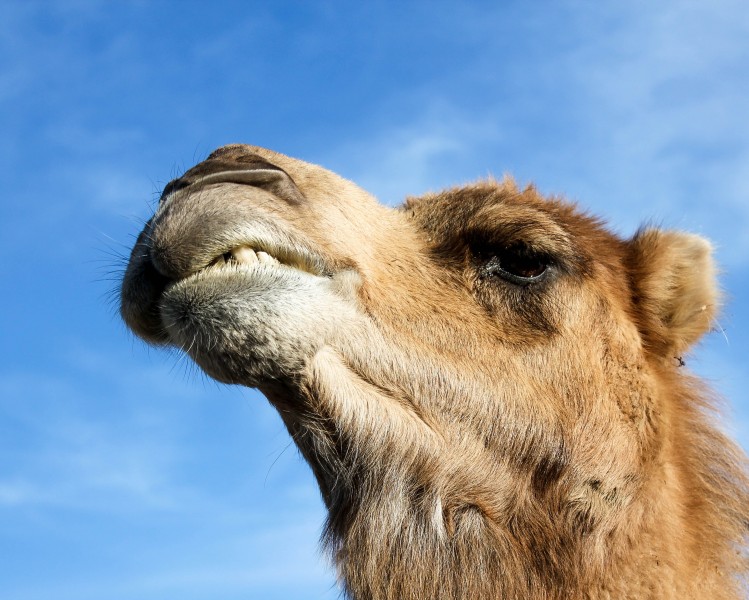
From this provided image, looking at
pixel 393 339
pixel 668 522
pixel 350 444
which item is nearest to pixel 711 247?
pixel 668 522

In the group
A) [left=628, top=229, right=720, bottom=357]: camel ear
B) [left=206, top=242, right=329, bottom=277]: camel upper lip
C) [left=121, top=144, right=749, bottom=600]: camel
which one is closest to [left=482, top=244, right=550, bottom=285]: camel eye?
[left=121, top=144, right=749, bottom=600]: camel

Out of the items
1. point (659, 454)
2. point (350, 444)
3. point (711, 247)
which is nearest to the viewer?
point (350, 444)

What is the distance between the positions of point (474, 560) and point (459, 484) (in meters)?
0.36

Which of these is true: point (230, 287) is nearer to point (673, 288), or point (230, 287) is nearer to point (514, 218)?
point (514, 218)

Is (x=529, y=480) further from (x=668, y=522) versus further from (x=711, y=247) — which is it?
(x=711, y=247)

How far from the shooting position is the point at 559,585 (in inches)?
188

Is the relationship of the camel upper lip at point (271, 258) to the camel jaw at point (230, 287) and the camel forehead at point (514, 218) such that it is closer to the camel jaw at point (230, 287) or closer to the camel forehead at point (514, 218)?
the camel jaw at point (230, 287)

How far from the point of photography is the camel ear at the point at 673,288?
5.54 m

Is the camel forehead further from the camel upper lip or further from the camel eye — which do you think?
the camel upper lip

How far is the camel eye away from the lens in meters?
5.19

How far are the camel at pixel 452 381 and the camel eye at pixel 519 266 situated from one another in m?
0.01

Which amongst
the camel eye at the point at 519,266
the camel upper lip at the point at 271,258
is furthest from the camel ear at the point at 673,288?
the camel upper lip at the point at 271,258

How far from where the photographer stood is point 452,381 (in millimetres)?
4922

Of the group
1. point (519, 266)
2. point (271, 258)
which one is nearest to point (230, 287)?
point (271, 258)
